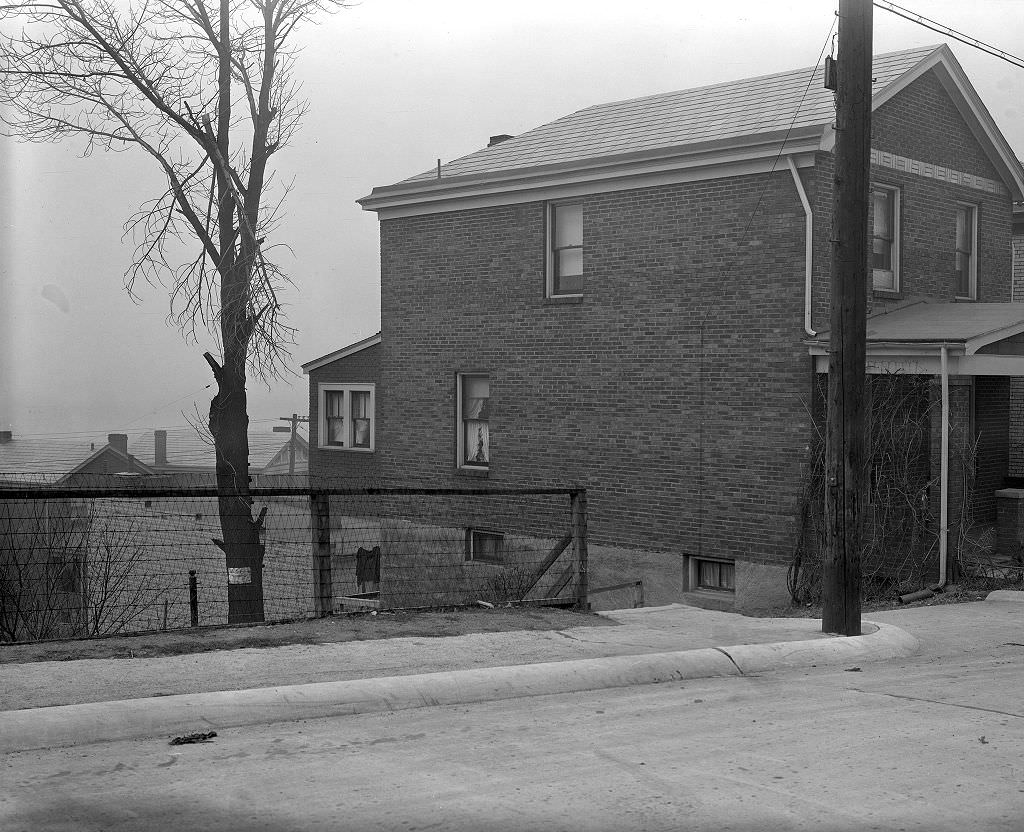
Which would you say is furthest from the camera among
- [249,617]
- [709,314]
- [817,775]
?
[709,314]

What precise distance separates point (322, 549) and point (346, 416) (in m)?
17.8

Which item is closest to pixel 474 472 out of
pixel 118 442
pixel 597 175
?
pixel 597 175

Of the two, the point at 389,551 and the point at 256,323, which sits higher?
the point at 256,323

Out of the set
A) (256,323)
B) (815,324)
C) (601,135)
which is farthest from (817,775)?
(601,135)

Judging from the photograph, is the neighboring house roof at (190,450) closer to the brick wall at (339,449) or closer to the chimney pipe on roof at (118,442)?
the chimney pipe on roof at (118,442)

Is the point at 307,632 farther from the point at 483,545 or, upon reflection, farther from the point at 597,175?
the point at 483,545

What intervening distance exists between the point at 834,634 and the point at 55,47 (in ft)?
48.1

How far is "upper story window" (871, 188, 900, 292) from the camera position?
62.4 feet

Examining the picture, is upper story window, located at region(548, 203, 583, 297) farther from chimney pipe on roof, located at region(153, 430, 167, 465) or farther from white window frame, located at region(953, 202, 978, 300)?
chimney pipe on roof, located at region(153, 430, 167, 465)

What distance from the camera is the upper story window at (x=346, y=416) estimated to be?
27078mm

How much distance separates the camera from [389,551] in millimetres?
23469

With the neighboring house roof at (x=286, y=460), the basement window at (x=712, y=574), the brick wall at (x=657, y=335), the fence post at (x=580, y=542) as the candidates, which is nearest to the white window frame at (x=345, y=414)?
the brick wall at (x=657, y=335)

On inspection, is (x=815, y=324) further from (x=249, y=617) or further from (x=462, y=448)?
(x=249, y=617)

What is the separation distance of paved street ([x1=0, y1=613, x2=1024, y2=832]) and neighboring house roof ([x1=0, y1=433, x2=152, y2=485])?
37.9m
